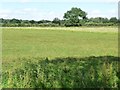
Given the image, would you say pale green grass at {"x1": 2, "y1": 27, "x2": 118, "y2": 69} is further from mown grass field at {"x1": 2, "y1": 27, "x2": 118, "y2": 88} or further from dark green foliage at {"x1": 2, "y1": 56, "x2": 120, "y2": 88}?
dark green foliage at {"x1": 2, "y1": 56, "x2": 120, "y2": 88}

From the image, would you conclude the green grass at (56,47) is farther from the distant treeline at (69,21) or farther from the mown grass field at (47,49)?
the distant treeline at (69,21)

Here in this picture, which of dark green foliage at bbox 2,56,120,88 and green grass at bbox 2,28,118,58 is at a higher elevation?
dark green foliage at bbox 2,56,120,88

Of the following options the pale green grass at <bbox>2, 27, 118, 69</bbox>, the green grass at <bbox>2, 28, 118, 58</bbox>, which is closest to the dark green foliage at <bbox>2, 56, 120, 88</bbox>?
the pale green grass at <bbox>2, 27, 118, 69</bbox>

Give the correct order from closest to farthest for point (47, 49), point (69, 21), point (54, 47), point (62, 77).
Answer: point (62, 77) < point (47, 49) < point (54, 47) < point (69, 21)

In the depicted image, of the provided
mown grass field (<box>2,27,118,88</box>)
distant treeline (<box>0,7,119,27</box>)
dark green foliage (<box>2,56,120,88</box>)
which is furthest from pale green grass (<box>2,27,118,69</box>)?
distant treeline (<box>0,7,119,27</box>)

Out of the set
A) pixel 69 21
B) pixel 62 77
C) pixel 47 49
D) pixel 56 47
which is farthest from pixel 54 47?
pixel 69 21

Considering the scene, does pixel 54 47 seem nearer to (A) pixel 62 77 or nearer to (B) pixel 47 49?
(B) pixel 47 49

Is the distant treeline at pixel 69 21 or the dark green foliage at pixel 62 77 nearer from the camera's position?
the dark green foliage at pixel 62 77

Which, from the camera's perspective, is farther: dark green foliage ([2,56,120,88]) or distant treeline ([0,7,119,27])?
distant treeline ([0,7,119,27])

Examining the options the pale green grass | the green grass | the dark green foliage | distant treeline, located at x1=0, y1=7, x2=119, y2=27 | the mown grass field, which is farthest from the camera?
distant treeline, located at x1=0, y1=7, x2=119, y2=27

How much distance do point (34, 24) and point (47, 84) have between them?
10825 cm

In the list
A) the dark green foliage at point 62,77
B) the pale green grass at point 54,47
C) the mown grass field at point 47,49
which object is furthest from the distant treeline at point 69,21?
the dark green foliage at point 62,77

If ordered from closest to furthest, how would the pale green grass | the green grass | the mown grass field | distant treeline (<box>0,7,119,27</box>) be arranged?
the mown grass field, the pale green grass, the green grass, distant treeline (<box>0,7,119,27</box>)

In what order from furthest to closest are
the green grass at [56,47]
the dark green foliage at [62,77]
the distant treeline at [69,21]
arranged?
the distant treeline at [69,21] → the green grass at [56,47] → the dark green foliage at [62,77]
